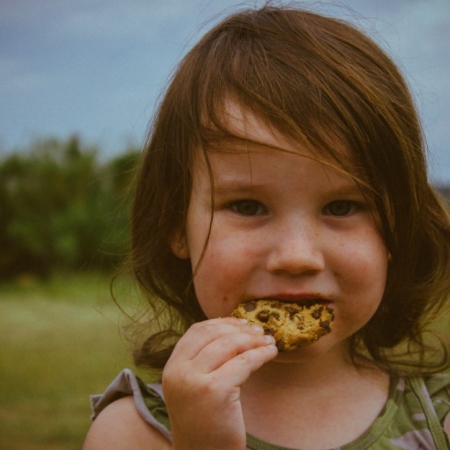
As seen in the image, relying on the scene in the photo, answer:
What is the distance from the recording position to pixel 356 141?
198 centimetres

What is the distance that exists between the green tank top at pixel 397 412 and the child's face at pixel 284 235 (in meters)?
0.34

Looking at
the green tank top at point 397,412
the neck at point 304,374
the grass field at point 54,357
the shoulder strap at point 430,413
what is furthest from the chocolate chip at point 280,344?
the grass field at point 54,357

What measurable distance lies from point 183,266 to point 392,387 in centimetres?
82

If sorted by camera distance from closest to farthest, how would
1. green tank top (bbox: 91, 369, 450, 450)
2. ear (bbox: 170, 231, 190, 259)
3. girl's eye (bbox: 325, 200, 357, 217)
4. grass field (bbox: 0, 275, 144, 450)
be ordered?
1. girl's eye (bbox: 325, 200, 357, 217)
2. green tank top (bbox: 91, 369, 450, 450)
3. ear (bbox: 170, 231, 190, 259)
4. grass field (bbox: 0, 275, 144, 450)

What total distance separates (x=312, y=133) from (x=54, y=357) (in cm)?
434

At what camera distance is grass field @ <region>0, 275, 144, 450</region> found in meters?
4.16

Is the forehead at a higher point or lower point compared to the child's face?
higher

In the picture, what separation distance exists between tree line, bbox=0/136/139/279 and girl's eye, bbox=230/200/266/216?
19.5ft

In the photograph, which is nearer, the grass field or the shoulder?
the shoulder

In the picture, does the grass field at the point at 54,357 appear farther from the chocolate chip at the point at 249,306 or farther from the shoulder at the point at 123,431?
the chocolate chip at the point at 249,306

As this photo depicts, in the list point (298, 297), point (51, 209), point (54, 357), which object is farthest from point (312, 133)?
point (51, 209)

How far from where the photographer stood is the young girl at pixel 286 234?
1.85 m

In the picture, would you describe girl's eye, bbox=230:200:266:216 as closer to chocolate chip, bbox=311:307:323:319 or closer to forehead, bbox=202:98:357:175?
forehead, bbox=202:98:357:175

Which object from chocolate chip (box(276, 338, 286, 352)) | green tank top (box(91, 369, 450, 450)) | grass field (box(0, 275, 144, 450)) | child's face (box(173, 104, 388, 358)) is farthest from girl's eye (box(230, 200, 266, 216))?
grass field (box(0, 275, 144, 450))
